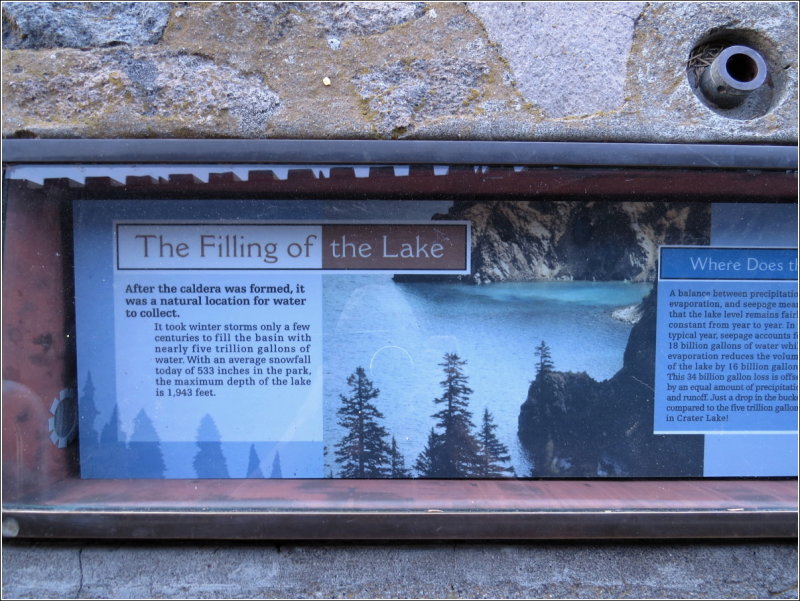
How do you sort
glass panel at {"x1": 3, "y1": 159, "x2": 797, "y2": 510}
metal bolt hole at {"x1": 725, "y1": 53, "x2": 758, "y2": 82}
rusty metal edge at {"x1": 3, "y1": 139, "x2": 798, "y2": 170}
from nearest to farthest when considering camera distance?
rusty metal edge at {"x1": 3, "y1": 139, "x2": 798, "y2": 170}
metal bolt hole at {"x1": 725, "y1": 53, "x2": 758, "y2": 82}
glass panel at {"x1": 3, "y1": 159, "x2": 797, "y2": 510}

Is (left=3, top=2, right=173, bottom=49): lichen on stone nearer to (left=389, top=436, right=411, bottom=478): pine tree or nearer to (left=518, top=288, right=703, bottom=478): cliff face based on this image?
(left=389, top=436, right=411, bottom=478): pine tree

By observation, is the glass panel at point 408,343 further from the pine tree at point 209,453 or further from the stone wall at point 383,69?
the stone wall at point 383,69

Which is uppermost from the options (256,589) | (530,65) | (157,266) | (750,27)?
(750,27)

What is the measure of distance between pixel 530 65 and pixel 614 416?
133 centimetres

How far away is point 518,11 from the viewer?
1762 mm

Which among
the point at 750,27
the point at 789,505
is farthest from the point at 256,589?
the point at 750,27

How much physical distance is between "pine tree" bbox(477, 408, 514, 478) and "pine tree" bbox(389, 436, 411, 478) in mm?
291

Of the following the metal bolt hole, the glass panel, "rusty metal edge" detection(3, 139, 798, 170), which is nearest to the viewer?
"rusty metal edge" detection(3, 139, 798, 170)

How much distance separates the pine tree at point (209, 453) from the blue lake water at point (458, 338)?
41cm

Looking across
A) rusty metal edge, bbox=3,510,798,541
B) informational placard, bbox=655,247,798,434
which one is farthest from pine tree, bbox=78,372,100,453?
informational placard, bbox=655,247,798,434

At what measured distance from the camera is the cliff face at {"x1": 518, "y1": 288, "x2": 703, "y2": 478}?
1908 mm

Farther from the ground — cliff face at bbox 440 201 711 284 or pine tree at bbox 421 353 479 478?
cliff face at bbox 440 201 711 284

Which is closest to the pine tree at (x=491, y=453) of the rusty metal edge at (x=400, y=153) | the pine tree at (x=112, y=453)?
the rusty metal edge at (x=400, y=153)

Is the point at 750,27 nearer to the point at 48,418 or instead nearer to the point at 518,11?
the point at 518,11
